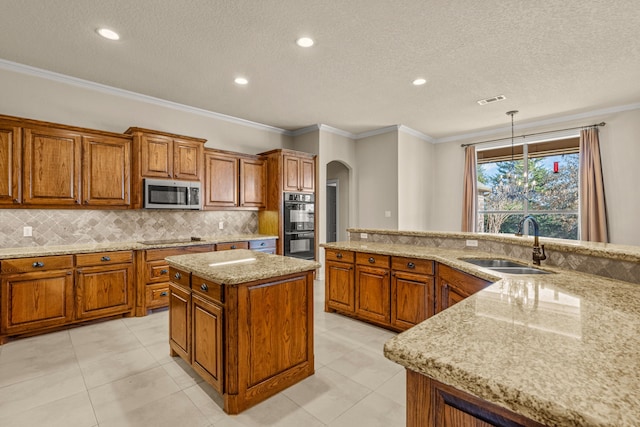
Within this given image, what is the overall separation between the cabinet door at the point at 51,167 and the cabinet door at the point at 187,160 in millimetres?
1050

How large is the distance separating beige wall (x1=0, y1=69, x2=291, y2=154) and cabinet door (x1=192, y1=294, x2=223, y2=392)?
3.13m

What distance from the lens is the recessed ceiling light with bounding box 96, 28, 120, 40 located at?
8.83ft

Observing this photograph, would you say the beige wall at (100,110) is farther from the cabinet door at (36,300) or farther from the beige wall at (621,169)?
the beige wall at (621,169)

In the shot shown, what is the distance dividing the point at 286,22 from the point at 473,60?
2028 millimetres

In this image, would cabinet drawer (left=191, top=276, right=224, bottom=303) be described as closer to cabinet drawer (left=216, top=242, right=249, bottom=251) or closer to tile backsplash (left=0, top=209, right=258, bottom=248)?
cabinet drawer (left=216, top=242, right=249, bottom=251)

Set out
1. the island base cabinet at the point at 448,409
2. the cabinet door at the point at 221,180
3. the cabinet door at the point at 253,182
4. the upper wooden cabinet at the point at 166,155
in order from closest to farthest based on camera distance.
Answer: the island base cabinet at the point at 448,409 → the upper wooden cabinet at the point at 166,155 → the cabinet door at the point at 221,180 → the cabinet door at the point at 253,182

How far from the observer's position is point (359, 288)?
136 inches

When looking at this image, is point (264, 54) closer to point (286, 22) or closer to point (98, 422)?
point (286, 22)

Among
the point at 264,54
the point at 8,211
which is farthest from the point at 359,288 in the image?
the point at 8,211

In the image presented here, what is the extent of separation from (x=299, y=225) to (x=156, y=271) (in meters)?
2.36

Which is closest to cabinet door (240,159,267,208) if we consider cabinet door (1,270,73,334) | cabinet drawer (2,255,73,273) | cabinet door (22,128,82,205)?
cabinet door (22,128,82,205)

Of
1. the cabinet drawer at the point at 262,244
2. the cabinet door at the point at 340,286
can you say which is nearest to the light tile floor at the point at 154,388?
the cabinet door at the point at 340,286

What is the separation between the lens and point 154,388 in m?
2.20

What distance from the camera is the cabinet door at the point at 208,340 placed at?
1968 millimetres
